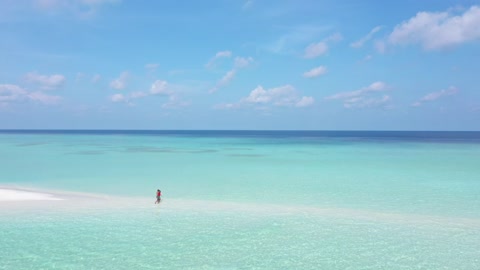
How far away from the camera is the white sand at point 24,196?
17.4 m

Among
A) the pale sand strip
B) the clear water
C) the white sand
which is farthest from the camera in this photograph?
the white sand

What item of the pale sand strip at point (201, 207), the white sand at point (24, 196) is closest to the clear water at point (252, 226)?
the pale sand strip at point (201, 207)

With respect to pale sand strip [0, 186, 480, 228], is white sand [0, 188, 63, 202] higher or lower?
lower

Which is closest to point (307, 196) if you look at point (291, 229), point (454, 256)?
point (291, 229)

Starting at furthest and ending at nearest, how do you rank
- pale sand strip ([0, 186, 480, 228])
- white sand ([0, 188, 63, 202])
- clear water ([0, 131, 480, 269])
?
1. white sand ([0, 188, 63, 202])
2. pale sand strip ([0, 186, 480, 228])
3. clear water ([0, 131, 480, 269])

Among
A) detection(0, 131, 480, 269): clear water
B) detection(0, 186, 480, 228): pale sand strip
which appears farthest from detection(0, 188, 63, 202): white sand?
detection(0, 131, 480, 269): clear water

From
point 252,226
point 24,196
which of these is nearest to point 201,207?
point 252,226

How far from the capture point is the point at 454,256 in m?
10.3

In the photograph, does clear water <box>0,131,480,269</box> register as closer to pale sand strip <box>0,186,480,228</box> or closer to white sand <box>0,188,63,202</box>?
pale sand strip <box>0,186,480,228</box>

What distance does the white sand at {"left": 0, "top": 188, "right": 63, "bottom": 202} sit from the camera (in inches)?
684

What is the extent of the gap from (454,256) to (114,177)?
Answer: 846 inches

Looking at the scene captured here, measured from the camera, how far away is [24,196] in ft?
59.4

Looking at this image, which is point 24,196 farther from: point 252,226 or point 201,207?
point 252,226

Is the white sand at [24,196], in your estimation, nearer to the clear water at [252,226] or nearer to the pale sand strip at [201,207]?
the pale sand strip at [201,207]
